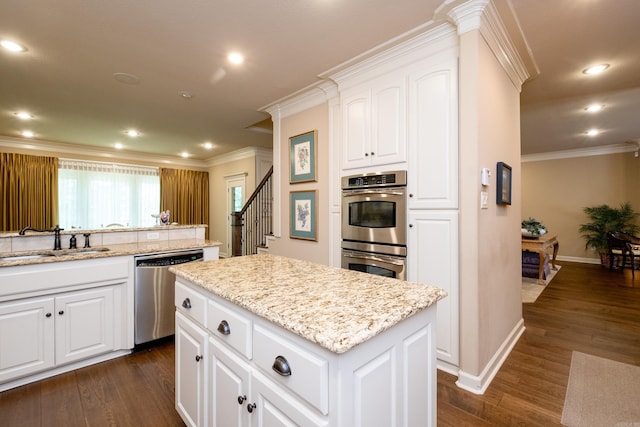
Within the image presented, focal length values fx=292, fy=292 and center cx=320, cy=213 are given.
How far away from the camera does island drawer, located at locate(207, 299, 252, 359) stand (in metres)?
1.11

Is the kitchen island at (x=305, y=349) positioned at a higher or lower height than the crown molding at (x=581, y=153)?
lower

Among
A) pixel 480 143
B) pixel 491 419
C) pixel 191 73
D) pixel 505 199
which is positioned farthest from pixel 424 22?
pixel 491 419

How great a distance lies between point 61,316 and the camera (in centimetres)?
220

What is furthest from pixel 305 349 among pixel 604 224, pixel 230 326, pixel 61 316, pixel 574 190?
pixel 574 190

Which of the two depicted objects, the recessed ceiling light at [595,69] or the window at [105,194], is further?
the window at [105,194]

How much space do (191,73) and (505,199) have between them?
3087 mm

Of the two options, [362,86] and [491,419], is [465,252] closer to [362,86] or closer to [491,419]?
[491,419]

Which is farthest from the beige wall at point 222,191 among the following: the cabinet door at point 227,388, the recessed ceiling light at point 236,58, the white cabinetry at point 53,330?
the cabinet door at point 227,388

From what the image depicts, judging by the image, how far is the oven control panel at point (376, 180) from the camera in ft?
7.88

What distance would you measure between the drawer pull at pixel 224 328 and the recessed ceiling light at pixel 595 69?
12.4ft

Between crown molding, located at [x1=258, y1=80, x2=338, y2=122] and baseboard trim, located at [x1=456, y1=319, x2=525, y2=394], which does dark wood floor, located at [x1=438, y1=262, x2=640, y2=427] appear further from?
crown molding, located at [x1=258, y1=80, x2=338, y2=122]

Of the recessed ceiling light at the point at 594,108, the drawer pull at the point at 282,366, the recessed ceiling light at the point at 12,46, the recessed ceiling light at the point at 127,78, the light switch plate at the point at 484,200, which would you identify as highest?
the recessed ceiling light at the point at 594,108

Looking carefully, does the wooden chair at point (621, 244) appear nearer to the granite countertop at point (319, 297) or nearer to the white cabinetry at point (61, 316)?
the granite countertop at point (319, 297)

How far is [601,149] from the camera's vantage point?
21.0ft
